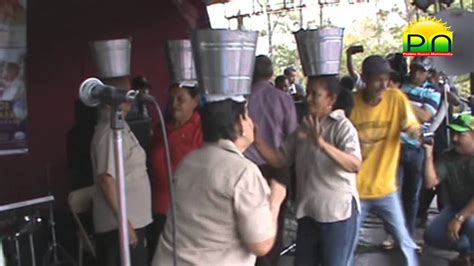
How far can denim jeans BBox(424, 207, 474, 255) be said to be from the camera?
15.6 ft

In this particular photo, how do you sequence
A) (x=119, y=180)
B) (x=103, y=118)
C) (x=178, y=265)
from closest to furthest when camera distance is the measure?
(x=119, y=180) → (x=178, y=265) → (x=103, y=118)

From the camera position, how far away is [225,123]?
2.55 m

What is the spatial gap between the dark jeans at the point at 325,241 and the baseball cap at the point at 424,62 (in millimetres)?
2961

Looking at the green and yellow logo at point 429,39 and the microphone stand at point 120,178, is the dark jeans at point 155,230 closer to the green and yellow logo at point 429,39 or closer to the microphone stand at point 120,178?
the microphone stand at point 120,178

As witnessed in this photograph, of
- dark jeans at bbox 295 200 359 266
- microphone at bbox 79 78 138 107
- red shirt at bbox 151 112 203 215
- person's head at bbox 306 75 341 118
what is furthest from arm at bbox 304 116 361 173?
microphone at bbox 79 78 138 107

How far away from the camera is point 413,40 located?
8586 millimetres

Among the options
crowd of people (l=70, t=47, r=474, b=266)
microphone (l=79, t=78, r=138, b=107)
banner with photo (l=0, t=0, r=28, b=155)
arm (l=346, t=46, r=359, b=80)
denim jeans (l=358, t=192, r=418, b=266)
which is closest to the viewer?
microphone (l=79, t=78, r=138, b=107)

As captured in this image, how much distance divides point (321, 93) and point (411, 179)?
2.74m

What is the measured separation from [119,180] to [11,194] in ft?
11.4

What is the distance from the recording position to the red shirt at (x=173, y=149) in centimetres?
396

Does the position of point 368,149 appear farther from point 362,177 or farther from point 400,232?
point 400,232

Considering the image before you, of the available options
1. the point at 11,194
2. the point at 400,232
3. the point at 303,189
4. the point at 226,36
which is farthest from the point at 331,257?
the point at 11,194

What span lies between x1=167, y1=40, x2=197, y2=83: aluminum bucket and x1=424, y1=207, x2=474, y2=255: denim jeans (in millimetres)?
1957

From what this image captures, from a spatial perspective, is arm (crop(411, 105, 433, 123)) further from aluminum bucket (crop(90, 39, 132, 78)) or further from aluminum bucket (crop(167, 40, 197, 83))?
aluminum bucket (crop(90, 39, 132, 78))
